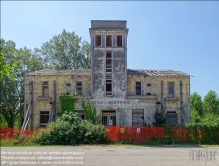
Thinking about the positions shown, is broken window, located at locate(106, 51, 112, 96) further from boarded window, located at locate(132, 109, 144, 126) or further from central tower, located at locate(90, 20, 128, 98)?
boarded window, located at locate(132, 109, 144, 126)

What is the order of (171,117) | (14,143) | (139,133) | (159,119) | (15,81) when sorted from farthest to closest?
(15,81) < (171,117) < (159,119) < (139,133) < (14,143)

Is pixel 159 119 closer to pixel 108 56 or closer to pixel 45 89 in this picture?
pixel 108 56

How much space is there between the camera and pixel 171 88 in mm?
36219

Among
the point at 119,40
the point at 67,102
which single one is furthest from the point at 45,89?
the point at 119,40

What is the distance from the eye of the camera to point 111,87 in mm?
35094

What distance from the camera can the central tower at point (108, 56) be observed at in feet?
115

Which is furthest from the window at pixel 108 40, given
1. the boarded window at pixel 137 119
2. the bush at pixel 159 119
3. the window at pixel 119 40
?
the bush at pixel 159 119

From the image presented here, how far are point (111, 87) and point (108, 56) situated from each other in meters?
3.94

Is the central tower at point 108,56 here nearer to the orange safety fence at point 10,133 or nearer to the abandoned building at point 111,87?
the abandoned building at point 111,87

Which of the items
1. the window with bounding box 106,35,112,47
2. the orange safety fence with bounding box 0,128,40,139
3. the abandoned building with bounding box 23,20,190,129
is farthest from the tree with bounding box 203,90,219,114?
the orange safety fence with bounding box 0,128,40,139

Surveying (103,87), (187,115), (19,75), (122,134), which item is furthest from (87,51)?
(122,134)

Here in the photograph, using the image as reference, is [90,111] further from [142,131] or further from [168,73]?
[168,73]

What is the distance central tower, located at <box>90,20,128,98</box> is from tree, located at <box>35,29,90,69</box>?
63.6 ft

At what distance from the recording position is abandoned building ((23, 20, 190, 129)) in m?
34.0
